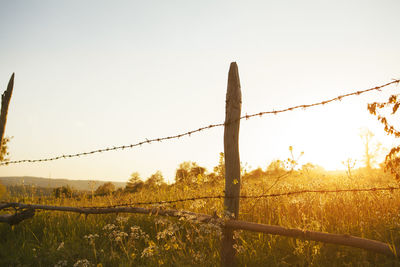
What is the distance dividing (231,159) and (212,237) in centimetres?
155

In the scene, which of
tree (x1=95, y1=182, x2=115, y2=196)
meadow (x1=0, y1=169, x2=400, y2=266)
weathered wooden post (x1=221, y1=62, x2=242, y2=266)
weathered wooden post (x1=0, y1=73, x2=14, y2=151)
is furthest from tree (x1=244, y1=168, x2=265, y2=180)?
weathered wooden post (x1=0, y1=73, x2=14, y2=151)

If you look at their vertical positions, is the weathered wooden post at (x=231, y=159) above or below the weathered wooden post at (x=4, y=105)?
below

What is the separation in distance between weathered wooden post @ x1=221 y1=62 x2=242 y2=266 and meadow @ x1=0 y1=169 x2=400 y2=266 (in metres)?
0.17

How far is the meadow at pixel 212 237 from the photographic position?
10.7ft

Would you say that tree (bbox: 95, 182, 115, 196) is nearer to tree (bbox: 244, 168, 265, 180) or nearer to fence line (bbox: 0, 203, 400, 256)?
tree (bbox: 244, 168, 265, 180)

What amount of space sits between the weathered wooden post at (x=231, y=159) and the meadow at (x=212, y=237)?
6.5 inches

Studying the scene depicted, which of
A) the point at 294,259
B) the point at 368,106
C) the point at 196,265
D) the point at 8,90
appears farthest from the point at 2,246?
the point at 368,106

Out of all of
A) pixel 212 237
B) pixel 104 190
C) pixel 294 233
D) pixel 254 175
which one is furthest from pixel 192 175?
pixel 254 175

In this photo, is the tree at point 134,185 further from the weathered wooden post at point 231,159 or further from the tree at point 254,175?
the weathered wooden post at point 231,159

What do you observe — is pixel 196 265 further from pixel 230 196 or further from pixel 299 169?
pixel 299 169

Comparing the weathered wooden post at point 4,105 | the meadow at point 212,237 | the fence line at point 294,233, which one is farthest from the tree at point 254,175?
the weathered wooden post at point 4,105

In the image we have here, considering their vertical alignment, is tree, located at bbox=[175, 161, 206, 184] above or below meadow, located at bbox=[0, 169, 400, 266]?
above

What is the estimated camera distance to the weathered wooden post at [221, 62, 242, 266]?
3.10 meters

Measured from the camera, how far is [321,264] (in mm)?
3137
